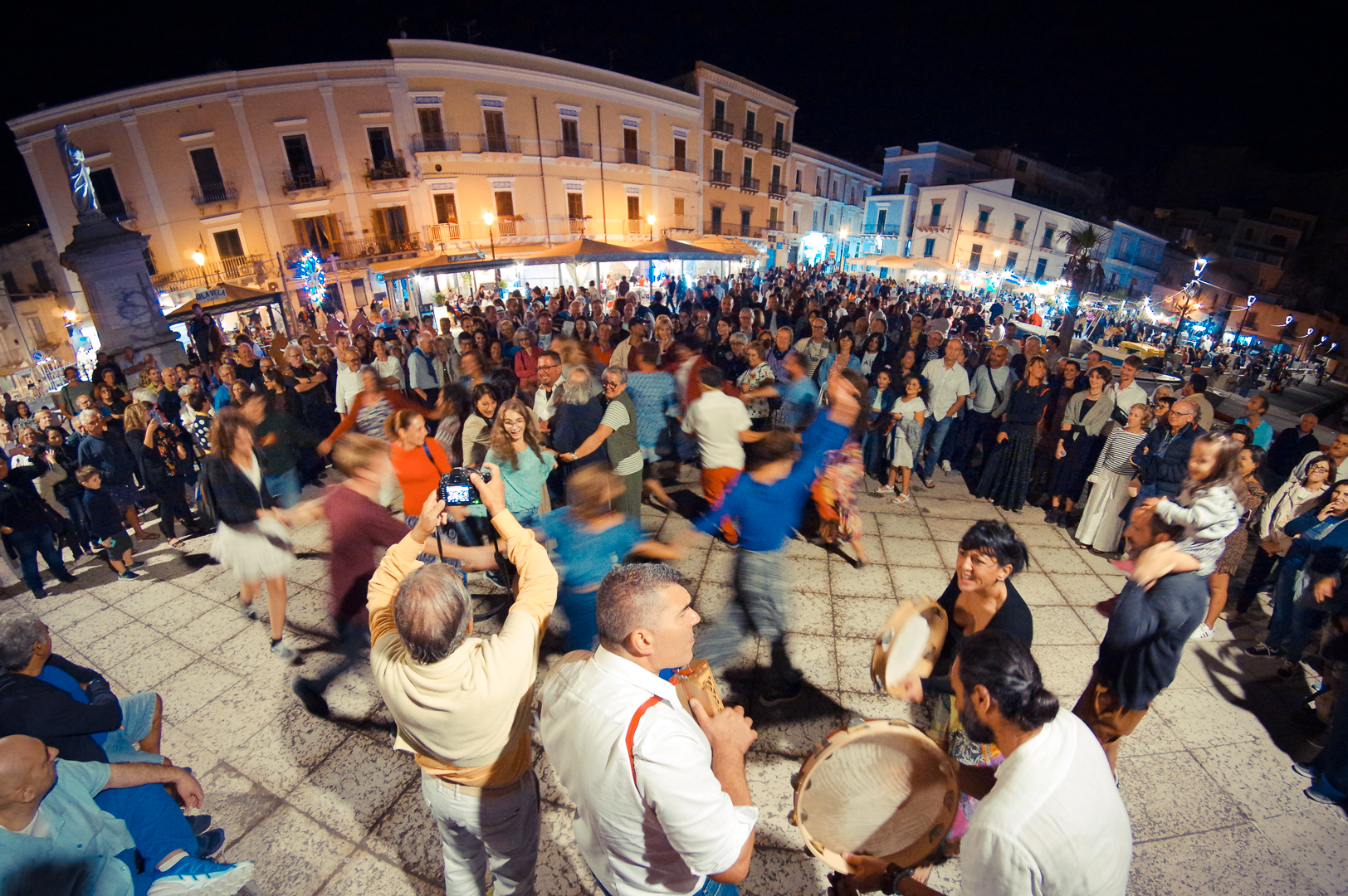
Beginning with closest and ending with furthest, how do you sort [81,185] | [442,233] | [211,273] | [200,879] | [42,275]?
[200,879] → [81,185] → [211,273] → [442,233] → [42,275]

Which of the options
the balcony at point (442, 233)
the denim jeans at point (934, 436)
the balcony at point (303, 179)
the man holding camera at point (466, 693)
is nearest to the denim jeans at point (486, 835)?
the man holding camera at point (466, 693)

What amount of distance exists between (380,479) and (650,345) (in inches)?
98.4

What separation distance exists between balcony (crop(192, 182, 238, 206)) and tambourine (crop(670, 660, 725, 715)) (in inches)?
942

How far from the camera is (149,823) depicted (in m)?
1.96

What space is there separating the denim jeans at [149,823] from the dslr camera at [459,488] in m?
1.52

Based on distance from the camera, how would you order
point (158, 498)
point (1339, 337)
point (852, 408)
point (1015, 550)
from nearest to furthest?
point (1015, 550) < point (852, 408) < point (158, 498) < point (1339, 337)

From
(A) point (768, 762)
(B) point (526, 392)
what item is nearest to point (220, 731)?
(A) point (768, 762)

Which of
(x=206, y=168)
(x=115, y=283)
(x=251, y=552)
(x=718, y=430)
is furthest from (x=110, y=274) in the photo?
(x=206, y=168)

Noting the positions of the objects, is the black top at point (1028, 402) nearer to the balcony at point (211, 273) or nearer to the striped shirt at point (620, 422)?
the striped shirt at point (620, 422)

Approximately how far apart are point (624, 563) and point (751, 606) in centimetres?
102

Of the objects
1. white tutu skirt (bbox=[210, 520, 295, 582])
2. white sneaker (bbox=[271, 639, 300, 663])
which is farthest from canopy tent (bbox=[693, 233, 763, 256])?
white sneaker (bbox=[271, 639, 300, 663])

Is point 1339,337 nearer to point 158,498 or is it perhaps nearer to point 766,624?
point 766,624

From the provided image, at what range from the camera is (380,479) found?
9.77 ft

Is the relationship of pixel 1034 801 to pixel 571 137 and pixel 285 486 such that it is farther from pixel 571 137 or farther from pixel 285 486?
pixel 571 137
